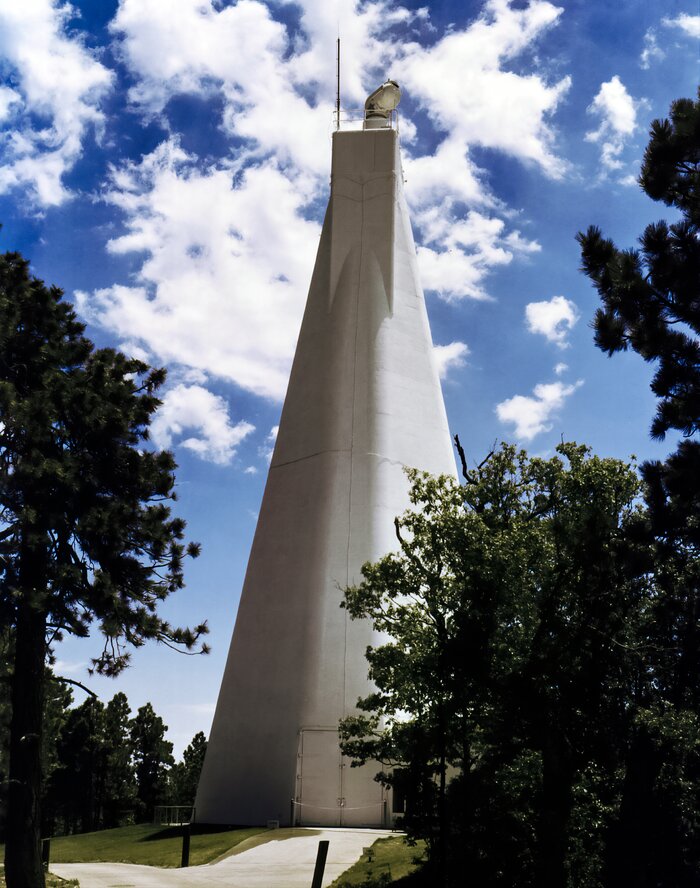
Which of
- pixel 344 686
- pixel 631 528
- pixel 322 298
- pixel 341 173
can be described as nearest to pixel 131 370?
pixel 631 528

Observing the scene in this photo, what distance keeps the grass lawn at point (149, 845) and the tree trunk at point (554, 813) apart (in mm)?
9627

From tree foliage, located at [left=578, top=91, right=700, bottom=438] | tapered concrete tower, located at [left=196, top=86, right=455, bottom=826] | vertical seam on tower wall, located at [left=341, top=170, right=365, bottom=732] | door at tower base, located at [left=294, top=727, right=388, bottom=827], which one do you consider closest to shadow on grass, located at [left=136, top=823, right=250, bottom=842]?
tapered concrete tower, located at [left=196, top=86, right=455, bottom=826]

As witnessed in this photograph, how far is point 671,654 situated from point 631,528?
347cm

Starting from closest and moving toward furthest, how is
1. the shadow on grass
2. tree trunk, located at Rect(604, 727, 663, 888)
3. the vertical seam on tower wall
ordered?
→ tree trunk, located at Rect(604, 727, 663, 888) → the shadow on grass → the vertical seam on tower wall

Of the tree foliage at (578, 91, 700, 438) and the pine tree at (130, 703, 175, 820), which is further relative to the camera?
the pine tree at (130, 703, 175, 820)

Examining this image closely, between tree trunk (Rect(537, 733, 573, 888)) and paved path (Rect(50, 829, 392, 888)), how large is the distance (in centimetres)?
449

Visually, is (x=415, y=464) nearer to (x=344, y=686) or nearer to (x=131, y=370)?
(x=344, y=686)

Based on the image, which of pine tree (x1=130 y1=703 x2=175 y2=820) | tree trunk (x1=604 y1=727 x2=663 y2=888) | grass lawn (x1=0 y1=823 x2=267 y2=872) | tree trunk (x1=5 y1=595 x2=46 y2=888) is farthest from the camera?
pine tree (x1=130 y1=703 x2=175 y2=820)

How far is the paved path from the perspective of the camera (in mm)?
15398

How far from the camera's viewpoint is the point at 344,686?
25484 millimetres

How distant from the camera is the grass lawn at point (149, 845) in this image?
2020cm

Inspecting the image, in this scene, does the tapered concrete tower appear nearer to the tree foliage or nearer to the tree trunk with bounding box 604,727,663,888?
the tree trunk with bounding box 604,727,663,888

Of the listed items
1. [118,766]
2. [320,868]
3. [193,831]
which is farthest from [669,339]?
[118,766]

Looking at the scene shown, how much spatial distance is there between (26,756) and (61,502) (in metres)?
4.03
